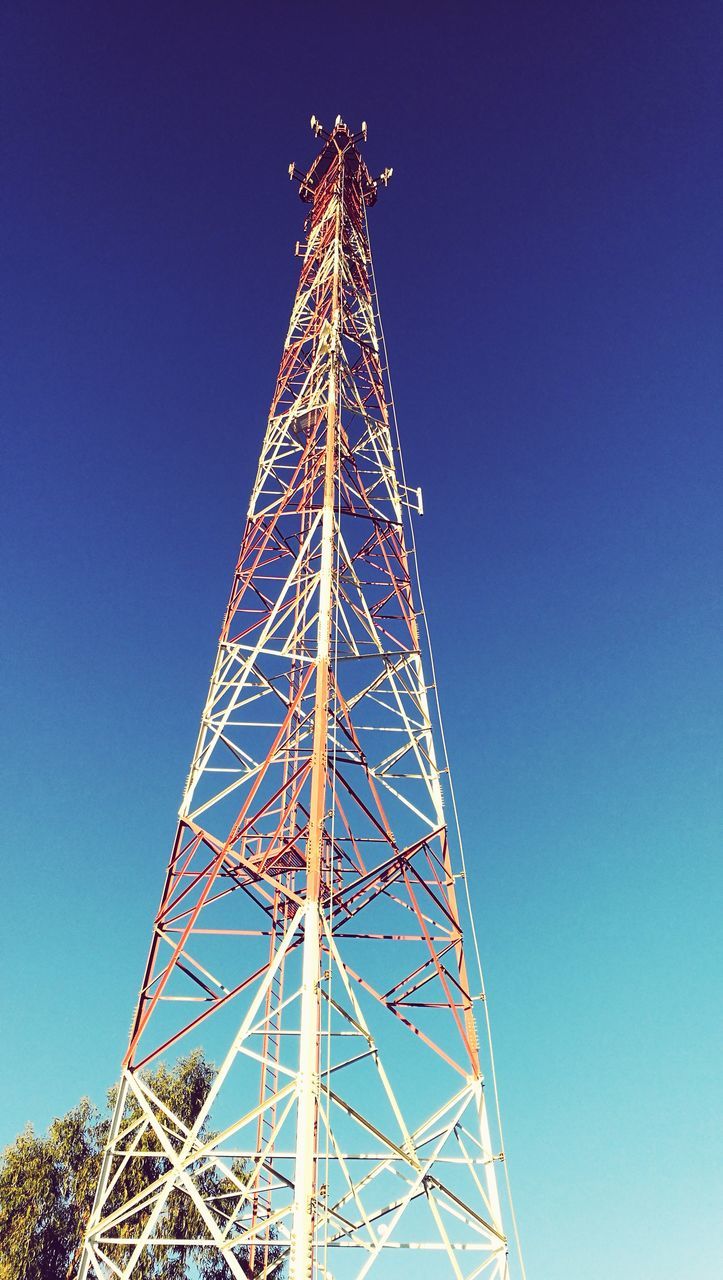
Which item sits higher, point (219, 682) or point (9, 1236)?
point (219, 682)

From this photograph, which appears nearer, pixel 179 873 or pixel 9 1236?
pixel 179 873

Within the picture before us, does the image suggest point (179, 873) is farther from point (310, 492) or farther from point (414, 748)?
point (310, 492)

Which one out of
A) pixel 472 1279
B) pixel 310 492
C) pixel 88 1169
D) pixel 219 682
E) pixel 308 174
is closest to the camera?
pixel 472 1279

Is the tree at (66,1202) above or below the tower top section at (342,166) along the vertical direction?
below

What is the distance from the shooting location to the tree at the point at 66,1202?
21.9 metres

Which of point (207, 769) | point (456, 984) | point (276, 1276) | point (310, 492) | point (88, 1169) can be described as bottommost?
point (276, 1276)

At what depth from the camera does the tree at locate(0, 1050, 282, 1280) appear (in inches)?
861

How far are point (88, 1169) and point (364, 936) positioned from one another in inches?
690

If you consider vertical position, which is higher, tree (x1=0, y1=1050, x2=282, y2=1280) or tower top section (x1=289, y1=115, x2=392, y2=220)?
tower top section (x1=289, y1=115, x2=392, y2=220)

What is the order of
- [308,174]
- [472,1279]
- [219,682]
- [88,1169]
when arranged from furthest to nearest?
[308,174] → [88,1169] → [219,682] → [472,1279]

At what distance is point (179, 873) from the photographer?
42.3 ft

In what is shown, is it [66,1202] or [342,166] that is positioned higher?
[342,166]

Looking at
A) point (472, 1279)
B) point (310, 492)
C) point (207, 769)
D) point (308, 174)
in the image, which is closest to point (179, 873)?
point (207, 769)

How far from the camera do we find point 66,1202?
23.2m
